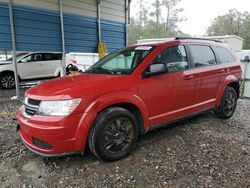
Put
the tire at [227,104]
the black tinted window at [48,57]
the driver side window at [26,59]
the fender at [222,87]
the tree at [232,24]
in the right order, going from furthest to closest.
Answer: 1. the tree at [232,24]
2. the black tinted window at [48,57]
3. the driver side window at [26,59]
4. the tire at [227,104]
5. the fender at [222,87]

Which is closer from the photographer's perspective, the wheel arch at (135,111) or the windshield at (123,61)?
the wheel arch at (135,111)

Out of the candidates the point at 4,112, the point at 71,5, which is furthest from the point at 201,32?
the point at 4,112

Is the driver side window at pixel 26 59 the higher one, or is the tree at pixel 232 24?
the tree at pixel 232 24

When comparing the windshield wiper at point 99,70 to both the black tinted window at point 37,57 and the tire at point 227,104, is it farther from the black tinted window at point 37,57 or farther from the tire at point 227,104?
the black tinted window at point 37,57

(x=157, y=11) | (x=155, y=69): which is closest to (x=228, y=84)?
(x=155, y=69)

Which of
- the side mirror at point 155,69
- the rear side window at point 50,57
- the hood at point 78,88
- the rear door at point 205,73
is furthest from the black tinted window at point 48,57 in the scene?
the side mirror at point 155,69

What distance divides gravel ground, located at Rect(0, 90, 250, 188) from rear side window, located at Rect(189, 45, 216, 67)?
126 centimetres

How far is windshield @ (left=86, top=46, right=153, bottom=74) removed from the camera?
3680 mm

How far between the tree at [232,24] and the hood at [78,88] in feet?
120

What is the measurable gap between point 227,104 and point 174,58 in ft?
6.23

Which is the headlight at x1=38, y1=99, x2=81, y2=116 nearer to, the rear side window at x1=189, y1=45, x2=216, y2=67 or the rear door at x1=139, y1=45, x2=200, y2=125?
the rear door at x1=139, y1=45, x2=200, y2=125

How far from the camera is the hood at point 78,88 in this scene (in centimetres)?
294

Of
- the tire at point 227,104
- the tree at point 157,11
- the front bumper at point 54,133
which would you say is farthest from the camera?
the tree at point 157,11

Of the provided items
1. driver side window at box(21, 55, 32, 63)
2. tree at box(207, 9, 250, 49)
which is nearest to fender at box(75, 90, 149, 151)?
driver side window at box(21, 55, 32, 63)
